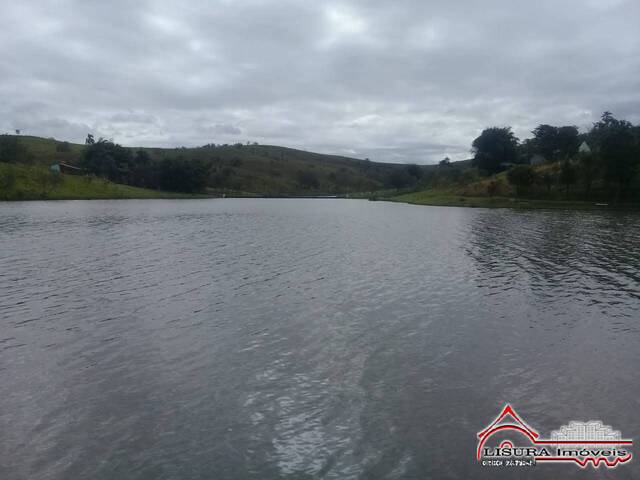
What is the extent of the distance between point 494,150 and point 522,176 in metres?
50.0

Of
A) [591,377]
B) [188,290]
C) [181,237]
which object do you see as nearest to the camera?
[591,377]

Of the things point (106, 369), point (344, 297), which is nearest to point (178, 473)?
point (106, 369)

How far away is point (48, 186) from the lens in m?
160

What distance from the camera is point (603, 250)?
45781 millimetres

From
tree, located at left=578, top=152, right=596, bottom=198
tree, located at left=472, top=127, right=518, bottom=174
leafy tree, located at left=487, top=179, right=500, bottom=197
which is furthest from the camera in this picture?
tree, located at left=472, top=127, right=518, bottom=174

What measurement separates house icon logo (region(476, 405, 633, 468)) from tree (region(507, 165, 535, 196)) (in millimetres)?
132604

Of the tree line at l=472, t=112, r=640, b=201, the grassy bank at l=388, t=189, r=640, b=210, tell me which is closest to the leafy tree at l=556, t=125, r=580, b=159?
the tree line at l=472, t=112, r=640, b=201

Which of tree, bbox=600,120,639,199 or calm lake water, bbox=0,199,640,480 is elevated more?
tree, bbox=600,120,639,199

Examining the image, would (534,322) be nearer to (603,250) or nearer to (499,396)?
(499,396)

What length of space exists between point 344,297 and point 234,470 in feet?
53.3

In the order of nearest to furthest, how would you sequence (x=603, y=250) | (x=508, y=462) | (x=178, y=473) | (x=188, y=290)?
(x=178, y=473) → (x=508, y=462) → (x=188, y=290) → (x=603, y=250)

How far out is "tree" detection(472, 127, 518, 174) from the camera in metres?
180

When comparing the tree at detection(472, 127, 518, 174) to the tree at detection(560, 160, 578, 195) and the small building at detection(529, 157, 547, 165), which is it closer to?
the small building at detection(529, 157, 547, 165)

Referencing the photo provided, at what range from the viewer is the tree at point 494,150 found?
179750 millimetres
